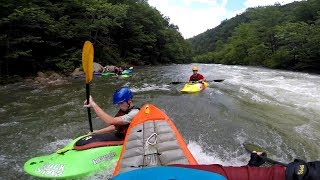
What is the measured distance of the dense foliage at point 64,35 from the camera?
1577 centimetres

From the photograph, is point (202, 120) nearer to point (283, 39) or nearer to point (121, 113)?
point (121, 113)

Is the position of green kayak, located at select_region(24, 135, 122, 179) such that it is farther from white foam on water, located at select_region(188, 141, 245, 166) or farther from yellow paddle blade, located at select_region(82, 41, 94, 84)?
white foam on water, located at select_region(188, 141, 245, 166)

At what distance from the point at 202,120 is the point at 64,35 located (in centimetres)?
1454

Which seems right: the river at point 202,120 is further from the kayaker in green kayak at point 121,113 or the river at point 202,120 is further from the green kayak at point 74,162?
the kayaker in green kayak at point 121,113

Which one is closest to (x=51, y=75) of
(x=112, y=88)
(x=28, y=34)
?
(x=28, y=34)

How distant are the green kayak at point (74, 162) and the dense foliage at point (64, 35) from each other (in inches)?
486

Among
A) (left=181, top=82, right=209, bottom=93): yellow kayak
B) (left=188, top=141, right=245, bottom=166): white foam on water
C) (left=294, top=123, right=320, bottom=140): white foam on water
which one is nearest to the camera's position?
(left=188, top=141, right=245, bottom=166): white foam on water

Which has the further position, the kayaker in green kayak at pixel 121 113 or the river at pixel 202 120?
the river at pixel 202 120

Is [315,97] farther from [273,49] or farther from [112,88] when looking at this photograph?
[273,49]

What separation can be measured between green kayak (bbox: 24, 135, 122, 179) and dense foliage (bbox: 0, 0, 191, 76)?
486 inches

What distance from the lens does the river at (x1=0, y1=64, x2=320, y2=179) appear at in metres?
5.44

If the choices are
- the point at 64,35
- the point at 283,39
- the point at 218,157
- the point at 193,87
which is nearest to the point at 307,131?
the point at 218,157

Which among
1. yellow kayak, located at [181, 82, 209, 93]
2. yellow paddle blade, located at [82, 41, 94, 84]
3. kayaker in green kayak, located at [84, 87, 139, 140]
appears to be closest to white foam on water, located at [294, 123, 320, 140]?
kayaker in green kayak, located at [84, 87, 139, 140]

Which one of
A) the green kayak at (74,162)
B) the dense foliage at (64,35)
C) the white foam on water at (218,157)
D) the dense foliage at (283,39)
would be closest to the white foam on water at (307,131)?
the white foam on water at (218,157)
